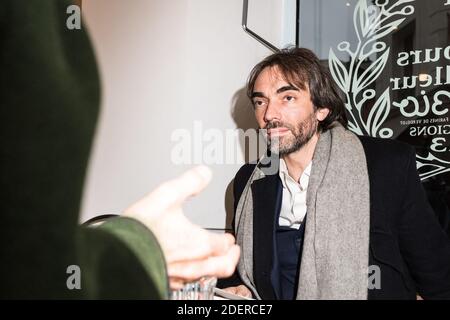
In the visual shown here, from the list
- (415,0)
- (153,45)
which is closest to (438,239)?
(415,0)

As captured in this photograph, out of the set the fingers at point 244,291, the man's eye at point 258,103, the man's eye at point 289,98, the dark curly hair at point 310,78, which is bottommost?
the fingers at point 244,291

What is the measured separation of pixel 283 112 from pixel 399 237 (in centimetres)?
42

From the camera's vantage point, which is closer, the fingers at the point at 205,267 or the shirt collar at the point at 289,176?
the fingers at the point at 205,267

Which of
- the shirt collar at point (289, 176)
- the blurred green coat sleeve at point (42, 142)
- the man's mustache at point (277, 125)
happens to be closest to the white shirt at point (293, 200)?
the shirt collar at point (289, 176)

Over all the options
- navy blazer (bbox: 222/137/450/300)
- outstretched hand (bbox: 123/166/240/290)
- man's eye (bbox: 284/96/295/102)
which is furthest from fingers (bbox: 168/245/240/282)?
man's eye (bbox: 284/96/295/102)

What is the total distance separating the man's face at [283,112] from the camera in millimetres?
1149

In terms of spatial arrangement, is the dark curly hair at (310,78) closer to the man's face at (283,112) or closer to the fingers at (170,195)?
the man's face at (283,112)

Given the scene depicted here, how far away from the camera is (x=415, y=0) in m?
1.28

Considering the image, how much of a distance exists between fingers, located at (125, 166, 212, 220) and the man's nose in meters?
0.69

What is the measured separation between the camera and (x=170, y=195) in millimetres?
438

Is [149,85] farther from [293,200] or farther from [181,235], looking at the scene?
[181,235]

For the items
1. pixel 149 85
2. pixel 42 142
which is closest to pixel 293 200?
pixel 149 85

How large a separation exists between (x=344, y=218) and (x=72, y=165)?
648 mm

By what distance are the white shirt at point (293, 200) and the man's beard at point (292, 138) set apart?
61 mm
